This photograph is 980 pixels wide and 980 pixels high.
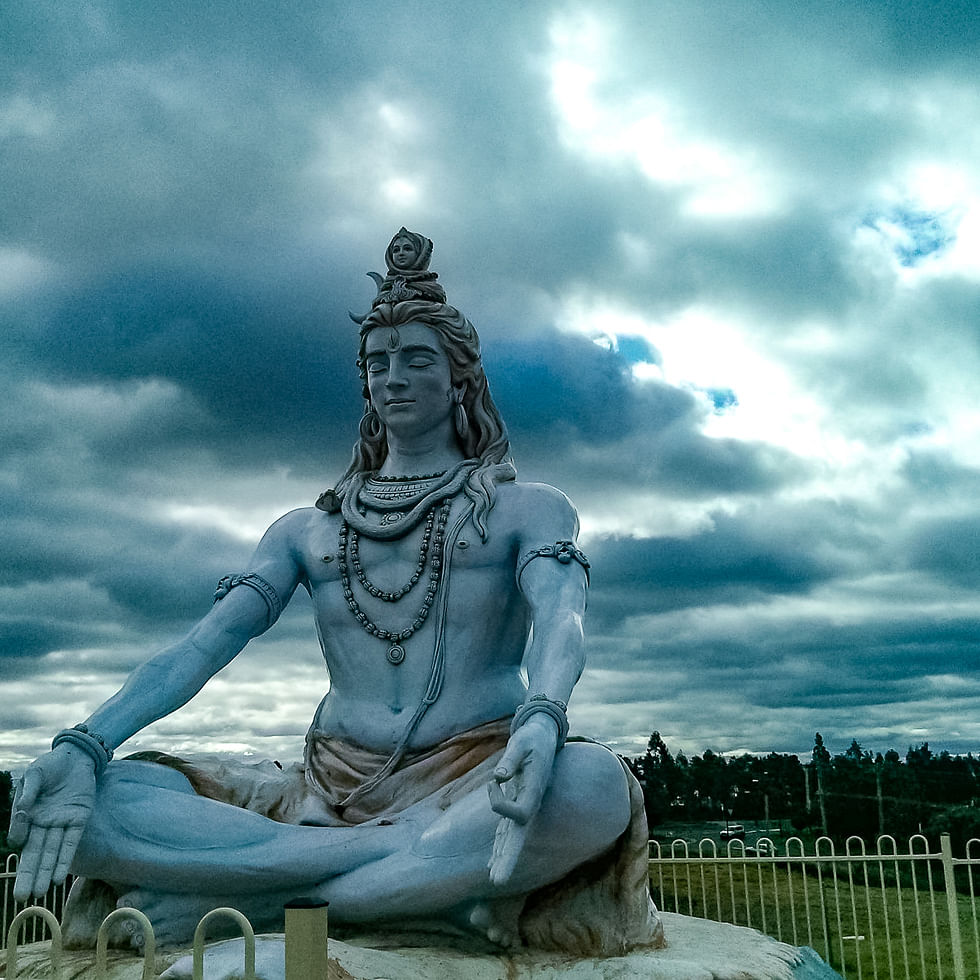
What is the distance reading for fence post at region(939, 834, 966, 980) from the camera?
27.0ft

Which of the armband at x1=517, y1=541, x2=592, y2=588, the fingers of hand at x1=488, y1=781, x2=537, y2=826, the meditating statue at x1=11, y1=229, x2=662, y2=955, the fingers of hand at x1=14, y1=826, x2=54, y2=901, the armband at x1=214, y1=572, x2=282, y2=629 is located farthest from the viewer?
the armband at x1=214, y1=572, x2=282, y2=629

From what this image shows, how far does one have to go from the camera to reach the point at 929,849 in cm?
912

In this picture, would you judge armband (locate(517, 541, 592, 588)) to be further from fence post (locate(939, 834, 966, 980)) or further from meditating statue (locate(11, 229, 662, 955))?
fence post (locate(939, 834, 966, 980))

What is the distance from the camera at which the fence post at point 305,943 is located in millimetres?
2514

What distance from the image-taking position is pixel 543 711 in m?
4.30

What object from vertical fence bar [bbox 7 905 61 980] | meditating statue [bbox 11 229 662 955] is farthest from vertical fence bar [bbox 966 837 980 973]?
vertical fence bar [bbox 7 905 61 980]

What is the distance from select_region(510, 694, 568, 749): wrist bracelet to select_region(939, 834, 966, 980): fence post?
5573mm

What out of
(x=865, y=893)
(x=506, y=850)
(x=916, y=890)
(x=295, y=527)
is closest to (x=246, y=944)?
(x=506, y=850)

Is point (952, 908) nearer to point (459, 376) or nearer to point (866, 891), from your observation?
point (866, 891)

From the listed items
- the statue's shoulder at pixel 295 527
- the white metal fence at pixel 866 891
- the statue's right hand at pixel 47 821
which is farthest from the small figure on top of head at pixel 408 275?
the white metal fence at pixel 866 891

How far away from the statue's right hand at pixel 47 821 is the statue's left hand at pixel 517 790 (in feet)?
5.53

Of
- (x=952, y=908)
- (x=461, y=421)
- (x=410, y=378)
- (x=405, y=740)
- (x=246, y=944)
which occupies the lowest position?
(x=952, y=908)

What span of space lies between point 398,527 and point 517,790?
1.82m

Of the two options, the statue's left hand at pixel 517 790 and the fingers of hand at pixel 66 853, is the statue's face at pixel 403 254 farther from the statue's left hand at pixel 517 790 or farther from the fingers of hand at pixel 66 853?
the fingers of hand at pixel 66 853
